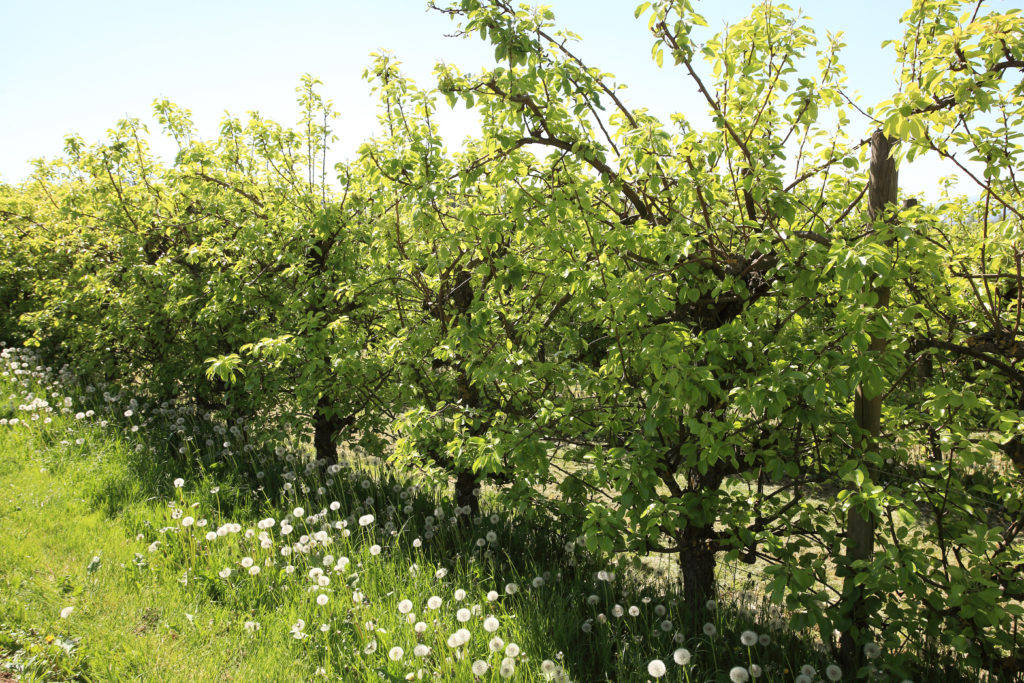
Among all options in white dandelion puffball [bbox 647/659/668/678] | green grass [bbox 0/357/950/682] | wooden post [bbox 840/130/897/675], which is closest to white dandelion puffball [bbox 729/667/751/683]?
green grass [bbox 0/357/950/682]

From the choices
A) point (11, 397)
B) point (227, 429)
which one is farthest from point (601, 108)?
point (11, 397)

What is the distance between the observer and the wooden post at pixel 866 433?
8.61 feet

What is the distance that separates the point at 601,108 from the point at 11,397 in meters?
6.27

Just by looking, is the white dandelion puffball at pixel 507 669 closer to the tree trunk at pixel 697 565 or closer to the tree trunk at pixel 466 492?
the tree trunk at pixel 697 565

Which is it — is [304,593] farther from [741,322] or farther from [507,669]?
[741,322]

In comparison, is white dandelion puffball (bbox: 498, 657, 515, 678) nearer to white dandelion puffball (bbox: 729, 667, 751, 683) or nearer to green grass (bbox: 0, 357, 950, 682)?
green grass (bbox: 0, 357, 950, 682)

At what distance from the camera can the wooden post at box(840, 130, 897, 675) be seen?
2.62 m

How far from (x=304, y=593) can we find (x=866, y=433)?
8.63ft

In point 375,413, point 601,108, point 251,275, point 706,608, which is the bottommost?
point 706,608

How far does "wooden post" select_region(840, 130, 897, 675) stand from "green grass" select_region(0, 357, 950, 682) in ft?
0.84

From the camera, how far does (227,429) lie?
597cm

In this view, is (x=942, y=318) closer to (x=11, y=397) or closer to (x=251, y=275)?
(x=251, y=275)

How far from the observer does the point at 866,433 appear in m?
2.68

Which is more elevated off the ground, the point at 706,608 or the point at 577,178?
the point at 577,178
